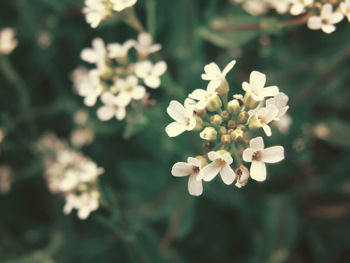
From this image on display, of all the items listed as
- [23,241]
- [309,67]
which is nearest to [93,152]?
[23,241]

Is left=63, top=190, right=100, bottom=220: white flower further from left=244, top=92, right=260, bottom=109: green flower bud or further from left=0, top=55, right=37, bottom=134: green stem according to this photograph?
left=0, top=55, right=37, bottom=134: green stem

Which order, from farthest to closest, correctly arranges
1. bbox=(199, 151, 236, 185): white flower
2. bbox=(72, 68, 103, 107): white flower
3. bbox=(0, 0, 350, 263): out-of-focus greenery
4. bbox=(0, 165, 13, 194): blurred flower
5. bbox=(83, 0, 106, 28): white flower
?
bbox=(0, 165, 13, 194): blurred flower < bbox=(0, 0, 350, 263): out-of-focus greenery < bbox=(72, 68, 103, 107): white flower < bbox=(83, 0, 106, 28): white flower < bbox=(199, 151, 236, 185): white flower

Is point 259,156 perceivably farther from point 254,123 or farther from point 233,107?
point 233,107

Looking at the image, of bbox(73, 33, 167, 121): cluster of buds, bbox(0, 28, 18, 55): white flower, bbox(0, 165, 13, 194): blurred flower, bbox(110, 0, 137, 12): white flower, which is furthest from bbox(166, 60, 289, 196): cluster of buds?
bbox(0, 165, 13, 194): blurred flower

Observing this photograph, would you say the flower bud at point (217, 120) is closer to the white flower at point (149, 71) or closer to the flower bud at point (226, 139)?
the flower bud at point (226, 139)

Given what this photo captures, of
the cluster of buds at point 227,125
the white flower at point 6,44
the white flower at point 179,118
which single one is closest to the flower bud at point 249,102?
the cluster of buds at point 227,125

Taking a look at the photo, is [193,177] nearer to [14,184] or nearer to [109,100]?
[109,100]
